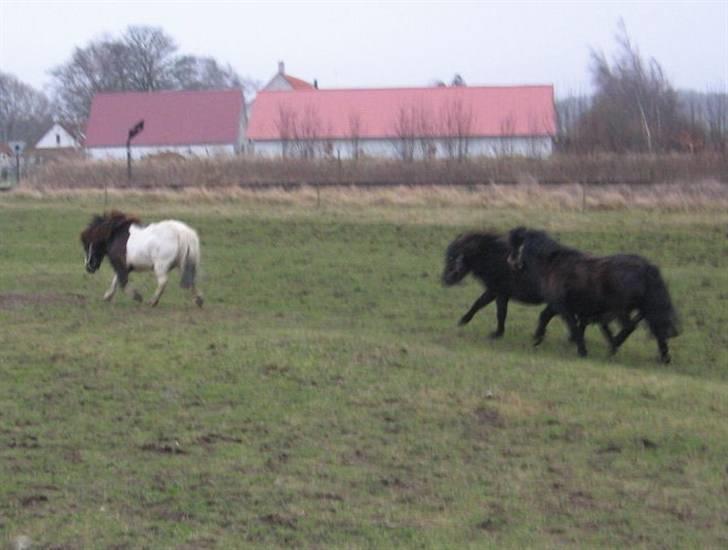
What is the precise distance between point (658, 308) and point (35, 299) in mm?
8642

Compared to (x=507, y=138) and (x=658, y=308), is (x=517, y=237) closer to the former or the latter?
(x=658, y=308)

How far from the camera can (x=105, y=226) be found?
16156mm

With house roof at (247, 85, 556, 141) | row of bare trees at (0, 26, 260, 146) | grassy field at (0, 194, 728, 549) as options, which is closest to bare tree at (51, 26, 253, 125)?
row of bare trees at (0, 26, 260, 146)

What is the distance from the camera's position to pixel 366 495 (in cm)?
706

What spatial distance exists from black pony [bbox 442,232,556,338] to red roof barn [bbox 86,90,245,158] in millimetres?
51149

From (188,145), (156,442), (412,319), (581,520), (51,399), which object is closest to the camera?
(581,520)

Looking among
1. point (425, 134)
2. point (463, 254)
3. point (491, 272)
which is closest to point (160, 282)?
point (463, 254)

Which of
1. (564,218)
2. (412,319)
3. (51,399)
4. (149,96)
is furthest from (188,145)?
(51,399)

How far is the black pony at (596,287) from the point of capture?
12.3m

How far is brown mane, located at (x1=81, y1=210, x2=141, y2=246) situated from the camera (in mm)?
16000

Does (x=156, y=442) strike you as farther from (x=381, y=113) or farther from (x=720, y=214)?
(x=381, y=113)

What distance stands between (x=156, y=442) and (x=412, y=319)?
772 cm

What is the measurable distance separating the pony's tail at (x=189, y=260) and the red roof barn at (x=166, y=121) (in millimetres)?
50234

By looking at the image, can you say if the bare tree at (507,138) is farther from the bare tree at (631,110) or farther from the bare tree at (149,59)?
the bare tree at (149,59)
